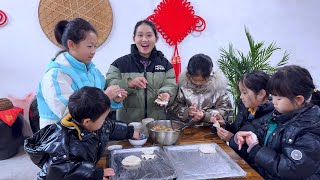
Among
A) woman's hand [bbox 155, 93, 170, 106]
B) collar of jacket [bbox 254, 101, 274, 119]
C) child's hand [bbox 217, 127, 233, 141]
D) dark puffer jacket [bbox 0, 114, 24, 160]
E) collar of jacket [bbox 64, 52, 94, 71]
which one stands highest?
collar of jacket [bbox 64, 52, 94, 71]

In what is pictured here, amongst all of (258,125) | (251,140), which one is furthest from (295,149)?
(258,125)

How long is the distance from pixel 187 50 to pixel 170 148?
7.21 ft

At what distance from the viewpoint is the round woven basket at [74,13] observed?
10.1 ft

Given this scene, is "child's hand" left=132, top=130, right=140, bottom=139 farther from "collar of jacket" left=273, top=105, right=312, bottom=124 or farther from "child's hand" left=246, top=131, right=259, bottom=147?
"collar of jacket" left=273, top=105, right=312, bottom=124

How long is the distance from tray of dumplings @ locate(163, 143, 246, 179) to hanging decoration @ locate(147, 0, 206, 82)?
1.97 metres

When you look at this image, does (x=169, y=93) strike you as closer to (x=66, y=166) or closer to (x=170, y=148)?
(x=170, y=148)

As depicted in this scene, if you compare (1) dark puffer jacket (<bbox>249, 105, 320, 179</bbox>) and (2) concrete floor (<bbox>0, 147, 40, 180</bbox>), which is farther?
(2) concrete floor (<bbox>0, 147, 40, 180</bbox>)

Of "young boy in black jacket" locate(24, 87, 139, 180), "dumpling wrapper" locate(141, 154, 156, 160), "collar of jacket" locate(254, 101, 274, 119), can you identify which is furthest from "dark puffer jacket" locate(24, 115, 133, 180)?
"collar of jacket" locate(254, 101, 274, 119)

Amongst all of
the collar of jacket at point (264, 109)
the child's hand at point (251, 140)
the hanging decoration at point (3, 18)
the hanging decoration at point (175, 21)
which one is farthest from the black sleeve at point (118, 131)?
the hanging decoration at point (3, 18)

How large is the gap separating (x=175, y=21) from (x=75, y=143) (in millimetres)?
2492

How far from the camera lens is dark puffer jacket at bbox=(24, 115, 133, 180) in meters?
1.04

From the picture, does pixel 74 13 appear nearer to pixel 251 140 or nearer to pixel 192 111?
pixel 192 111

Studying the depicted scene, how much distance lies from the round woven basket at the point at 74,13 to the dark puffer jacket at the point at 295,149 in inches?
97.2

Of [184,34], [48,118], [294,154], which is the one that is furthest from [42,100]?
[184,34]
